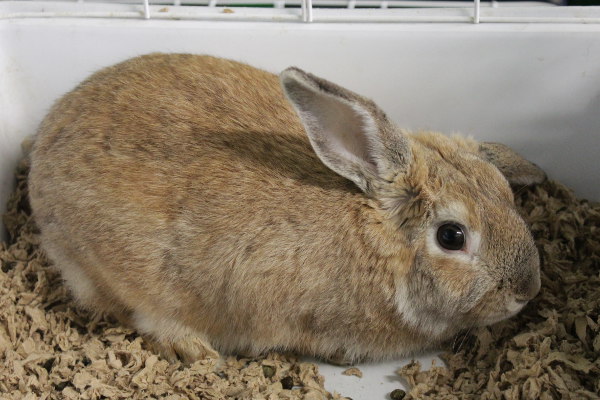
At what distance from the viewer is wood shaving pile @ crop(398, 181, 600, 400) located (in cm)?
304

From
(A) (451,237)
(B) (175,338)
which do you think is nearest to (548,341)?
(A) (451,237)

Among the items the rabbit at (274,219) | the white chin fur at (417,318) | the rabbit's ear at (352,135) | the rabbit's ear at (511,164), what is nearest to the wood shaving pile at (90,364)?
the rabbit at (274,219)

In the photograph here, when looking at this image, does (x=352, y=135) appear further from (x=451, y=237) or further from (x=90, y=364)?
(x=90, y=364)

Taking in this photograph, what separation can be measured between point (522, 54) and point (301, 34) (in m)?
1.11

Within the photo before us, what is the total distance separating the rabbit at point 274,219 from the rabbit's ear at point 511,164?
0.32m

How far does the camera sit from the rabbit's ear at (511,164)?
363 centimetres

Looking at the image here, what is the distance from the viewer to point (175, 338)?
133 inches

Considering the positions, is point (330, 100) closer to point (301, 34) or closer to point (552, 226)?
point (301, 34)

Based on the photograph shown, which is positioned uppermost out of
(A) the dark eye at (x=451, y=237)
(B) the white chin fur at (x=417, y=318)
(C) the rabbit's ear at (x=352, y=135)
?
(C) the rabbit's ear at (x=352, y=135)

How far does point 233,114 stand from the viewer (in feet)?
10.5

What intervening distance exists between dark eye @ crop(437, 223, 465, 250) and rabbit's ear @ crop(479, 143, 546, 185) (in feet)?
2.24

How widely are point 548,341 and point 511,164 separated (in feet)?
2.98

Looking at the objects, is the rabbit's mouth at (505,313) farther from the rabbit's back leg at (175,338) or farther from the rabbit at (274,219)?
the rabbit's back leg at (175,338)

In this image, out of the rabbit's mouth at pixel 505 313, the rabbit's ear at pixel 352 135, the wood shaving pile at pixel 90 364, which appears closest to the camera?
the rabbit's ear at pixel 352 135
